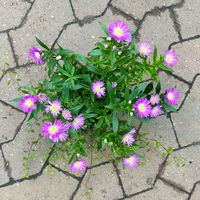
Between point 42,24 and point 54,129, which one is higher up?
point 42,24

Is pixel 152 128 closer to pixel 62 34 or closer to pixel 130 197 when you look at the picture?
pixel 130 197

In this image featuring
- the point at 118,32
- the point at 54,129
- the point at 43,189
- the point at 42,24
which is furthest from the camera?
the point at 42,24

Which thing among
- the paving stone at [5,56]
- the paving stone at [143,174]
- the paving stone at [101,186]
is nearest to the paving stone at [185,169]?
the paving stone at [143,174]

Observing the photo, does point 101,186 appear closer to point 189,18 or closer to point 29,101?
point 29,101

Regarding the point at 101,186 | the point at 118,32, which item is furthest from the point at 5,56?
the point at 101,186

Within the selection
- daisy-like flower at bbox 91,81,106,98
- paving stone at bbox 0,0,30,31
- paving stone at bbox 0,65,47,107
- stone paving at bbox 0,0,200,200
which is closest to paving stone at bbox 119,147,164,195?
stone paving at bbox 0,0,200,200

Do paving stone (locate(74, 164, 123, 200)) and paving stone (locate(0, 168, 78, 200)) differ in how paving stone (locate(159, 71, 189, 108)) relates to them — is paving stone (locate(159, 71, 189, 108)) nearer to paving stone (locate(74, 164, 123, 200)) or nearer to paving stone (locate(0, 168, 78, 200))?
paving stone (locate(74, 164, 123, 200))

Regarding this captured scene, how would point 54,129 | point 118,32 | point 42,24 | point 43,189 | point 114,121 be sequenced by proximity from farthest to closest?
point 42,24 → point 43,189 → point 114,121 → point 54,129 → point 118,32

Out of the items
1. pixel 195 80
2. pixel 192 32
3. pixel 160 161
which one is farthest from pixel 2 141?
pixel 192 32

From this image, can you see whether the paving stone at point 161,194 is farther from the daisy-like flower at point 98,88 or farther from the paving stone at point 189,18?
the paving stone at point 189,18
